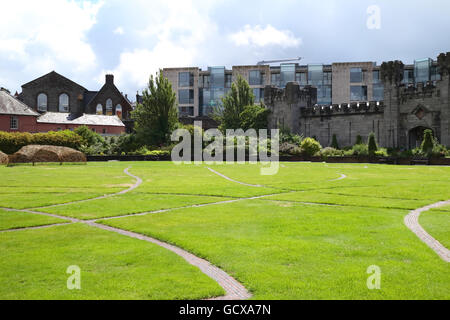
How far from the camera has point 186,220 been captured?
37.6 ft

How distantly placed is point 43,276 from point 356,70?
86.0m

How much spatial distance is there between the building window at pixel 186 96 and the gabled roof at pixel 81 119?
72.4ft

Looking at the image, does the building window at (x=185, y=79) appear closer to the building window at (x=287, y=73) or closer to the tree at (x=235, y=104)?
the building window at (x=287, y=73)

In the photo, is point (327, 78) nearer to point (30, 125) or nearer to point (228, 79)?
point (228, 79)

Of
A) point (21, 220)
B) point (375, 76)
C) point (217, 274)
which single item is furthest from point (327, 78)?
point (217, 274)

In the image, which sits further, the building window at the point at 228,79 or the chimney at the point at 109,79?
the building window at the point at 228,79

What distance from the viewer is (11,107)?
60.6 m

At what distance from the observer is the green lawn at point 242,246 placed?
6.39 m

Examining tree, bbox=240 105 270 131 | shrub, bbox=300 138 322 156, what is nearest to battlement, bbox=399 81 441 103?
shrub, bbox=300 138 322 156

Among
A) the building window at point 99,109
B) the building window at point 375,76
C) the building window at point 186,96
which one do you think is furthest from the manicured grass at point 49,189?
the building window at point 375,76

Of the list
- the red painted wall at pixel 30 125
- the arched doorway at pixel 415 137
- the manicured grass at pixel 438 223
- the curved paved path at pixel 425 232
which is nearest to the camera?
the curved paved path at pixel 425 232

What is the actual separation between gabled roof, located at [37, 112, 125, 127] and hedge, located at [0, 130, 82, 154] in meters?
20.5

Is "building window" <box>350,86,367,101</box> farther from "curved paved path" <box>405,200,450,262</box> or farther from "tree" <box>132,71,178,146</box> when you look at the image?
"curved paved path" <box>405,200,450,262</box>

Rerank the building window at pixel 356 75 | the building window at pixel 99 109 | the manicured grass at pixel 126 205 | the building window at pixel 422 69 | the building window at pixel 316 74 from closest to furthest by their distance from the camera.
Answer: the manicured grass at pixel 126 205 → the building window at pixel 422 69 → the building window at pixel 99 109 → the building window at pixel 356 75 → the building window at pixel 316 74
